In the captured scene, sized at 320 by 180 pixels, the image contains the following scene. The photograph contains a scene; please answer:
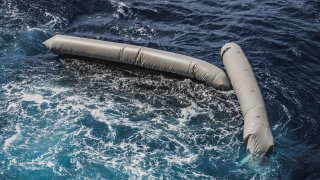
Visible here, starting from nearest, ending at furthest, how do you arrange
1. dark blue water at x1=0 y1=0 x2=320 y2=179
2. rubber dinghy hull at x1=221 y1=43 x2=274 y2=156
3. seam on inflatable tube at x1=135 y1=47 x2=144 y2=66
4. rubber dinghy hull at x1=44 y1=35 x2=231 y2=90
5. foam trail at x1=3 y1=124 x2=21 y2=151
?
rubber dinghy hull at x1=221 y1=43 x2=274 y2=156 < dark blue water at x1=0 y1=0 x2=320 y2=179 < foam trail at x1=3 y1=124 x2=21 y2=151 < rubber dinghy hull at x1=44 y1=35 x2=231 y2=90 < seam on inflatable tube at x1=135 y1=47 x2=144 y2=66

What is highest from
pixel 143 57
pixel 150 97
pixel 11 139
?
pixel 143 57

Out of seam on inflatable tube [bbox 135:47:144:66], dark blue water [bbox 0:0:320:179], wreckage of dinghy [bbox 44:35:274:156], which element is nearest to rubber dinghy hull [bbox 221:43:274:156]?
wreckage of dinghy [bbox 44:35:274:156]

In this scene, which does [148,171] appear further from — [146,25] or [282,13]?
[282,13]

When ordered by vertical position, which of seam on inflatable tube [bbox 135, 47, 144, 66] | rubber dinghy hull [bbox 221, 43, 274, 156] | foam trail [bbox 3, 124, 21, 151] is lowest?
foam trail [bbox 3, 124, 21, 151]

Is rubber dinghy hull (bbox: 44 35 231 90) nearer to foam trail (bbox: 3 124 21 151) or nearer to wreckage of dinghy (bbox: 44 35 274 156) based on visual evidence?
wreckage of dinghy (bbox: 44 35 274 156)

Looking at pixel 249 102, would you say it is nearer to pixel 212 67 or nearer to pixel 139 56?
pixel 212 67

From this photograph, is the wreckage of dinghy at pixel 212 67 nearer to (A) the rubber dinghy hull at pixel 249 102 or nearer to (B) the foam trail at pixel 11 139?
(A) the rubber dinghy hull at pixel 249 102

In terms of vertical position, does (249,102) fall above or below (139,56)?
below

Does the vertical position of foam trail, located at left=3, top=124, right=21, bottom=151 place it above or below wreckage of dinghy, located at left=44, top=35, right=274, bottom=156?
below

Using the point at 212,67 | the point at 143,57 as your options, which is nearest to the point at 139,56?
the point at 143,57

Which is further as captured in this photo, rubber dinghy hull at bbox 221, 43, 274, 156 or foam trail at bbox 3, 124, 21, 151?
foam trail at bbox 3, 124, 21, 151
